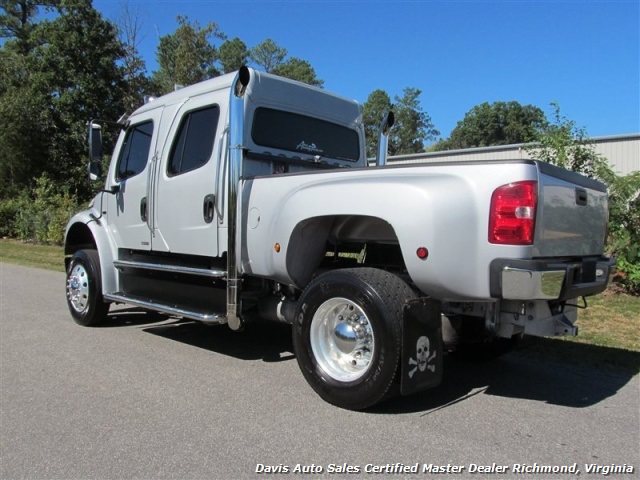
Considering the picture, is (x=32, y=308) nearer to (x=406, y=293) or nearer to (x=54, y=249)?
(x=406, y=293)

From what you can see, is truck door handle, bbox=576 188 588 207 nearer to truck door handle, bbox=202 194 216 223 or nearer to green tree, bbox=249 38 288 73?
truck door handle, bbox=202 194 216 223

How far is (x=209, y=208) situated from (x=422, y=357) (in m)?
2.52

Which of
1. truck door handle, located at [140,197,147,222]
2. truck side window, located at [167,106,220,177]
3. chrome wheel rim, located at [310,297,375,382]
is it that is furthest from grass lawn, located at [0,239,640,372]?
truck door handle, located at [140,197,147,222]

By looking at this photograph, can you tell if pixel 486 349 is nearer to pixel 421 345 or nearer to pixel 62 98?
pixel 421 345

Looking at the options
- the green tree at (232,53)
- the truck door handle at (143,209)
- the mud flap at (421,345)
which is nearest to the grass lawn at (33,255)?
the truck door handle at (143,209)

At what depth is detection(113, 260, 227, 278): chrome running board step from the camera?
16.6ft

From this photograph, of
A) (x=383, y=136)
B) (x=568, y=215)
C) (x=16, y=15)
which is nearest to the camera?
(x=568, y=215)

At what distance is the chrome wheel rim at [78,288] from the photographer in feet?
→ 22.6

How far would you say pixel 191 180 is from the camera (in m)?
5.41

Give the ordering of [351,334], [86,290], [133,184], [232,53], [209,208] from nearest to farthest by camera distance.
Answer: [351,334]
[209,208]
[133,184]
[86,290]
[232,53]

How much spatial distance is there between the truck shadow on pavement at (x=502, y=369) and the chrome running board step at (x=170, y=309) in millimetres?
655

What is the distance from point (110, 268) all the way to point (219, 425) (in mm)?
3496

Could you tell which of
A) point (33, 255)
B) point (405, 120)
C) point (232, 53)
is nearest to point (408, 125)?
point (405, 120)

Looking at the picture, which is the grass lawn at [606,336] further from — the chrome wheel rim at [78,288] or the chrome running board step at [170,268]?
the chrome wheel rim at [78,288]
